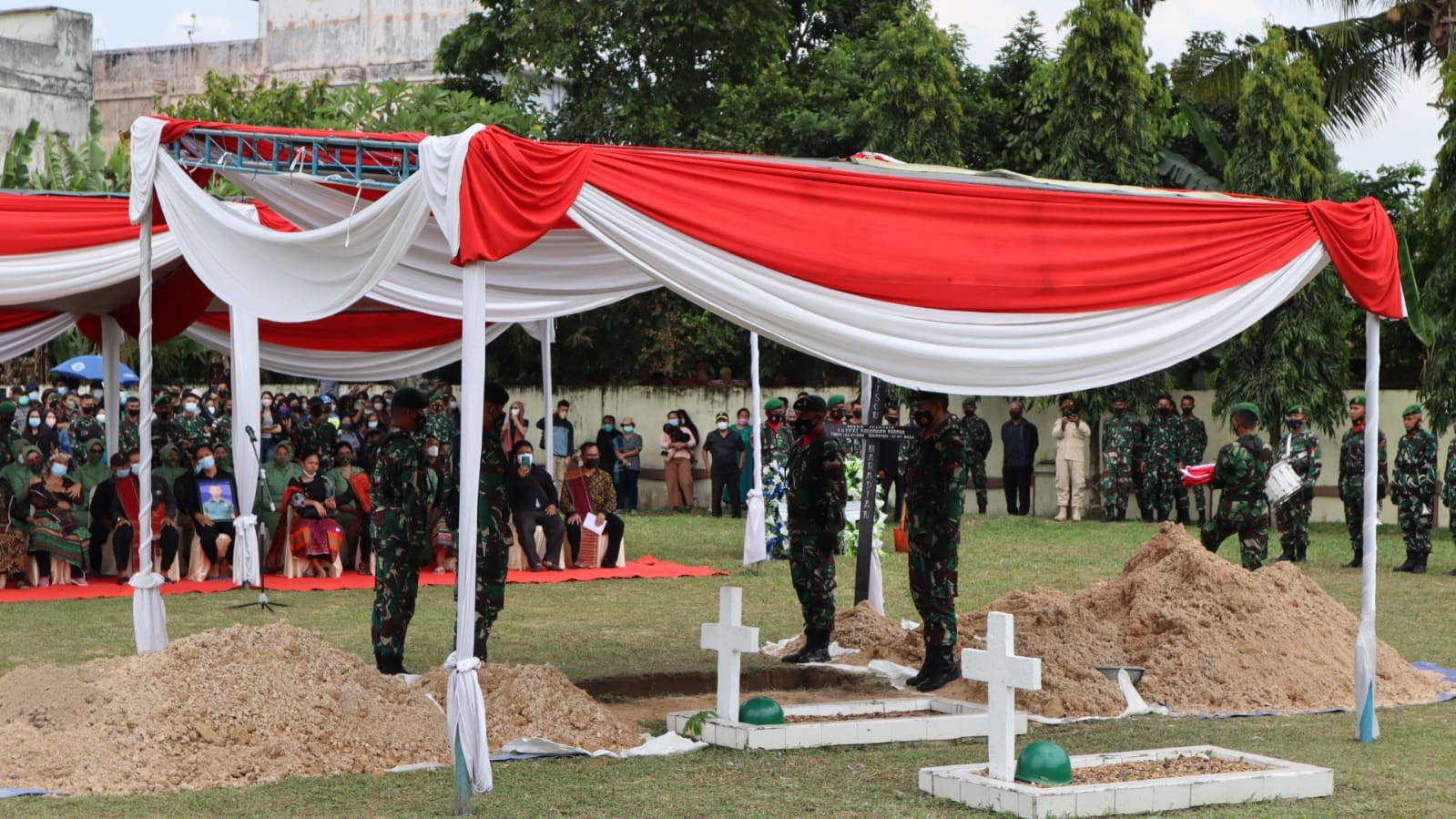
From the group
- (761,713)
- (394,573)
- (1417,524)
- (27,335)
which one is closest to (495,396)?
(394,573)

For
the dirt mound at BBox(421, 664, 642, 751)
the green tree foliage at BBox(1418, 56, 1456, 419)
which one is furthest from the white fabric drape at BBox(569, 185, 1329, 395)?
the green tree foliage at BBox(1418, 56, 1456, 419)

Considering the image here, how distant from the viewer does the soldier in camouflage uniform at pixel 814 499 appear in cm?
1053

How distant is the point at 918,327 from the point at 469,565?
2286 mm

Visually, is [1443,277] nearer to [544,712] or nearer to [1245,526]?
[1245,526]

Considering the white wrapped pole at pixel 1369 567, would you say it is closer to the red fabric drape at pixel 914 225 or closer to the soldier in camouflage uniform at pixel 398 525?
the red fabric drape at pixel 914 225

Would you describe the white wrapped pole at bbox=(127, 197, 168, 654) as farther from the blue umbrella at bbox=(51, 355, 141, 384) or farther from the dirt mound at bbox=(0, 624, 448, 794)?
the blue umbrella at bbox=(51, 355, 141, 384)

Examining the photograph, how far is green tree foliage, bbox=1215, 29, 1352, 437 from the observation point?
21.7m

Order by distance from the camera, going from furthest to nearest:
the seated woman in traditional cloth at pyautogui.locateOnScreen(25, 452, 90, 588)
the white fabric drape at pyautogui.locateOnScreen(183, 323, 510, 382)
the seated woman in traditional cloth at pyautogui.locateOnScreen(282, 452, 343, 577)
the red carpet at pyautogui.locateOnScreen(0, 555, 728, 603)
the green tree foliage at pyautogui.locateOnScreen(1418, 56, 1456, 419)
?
the green tree foliage at pyautogui.locateOnScreen(1418, 56, 1456, 419) → the seated woman in traditional cloth at pyautogui.locateOnScreen(282, 452, 343, 577) → the seated woman in traditional cloth at pyautogui.locateOnScreen(25, 452, 90, 588) → the red carpet at pyautogui.locateOnScreen(0, 555, 728, 603) → the white fabric drape at pyautogui.locateOnScreen(183, 323, 510, 382)

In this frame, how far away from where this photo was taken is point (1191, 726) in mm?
8953

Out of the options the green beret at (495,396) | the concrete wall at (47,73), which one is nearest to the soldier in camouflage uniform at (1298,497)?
the green beret at (495,396)

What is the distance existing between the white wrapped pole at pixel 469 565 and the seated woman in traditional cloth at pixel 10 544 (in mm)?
8951

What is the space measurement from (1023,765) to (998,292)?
7.11 feet

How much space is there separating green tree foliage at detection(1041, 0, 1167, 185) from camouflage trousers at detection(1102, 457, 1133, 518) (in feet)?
13.2

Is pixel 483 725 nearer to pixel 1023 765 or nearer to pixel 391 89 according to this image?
pixel 1023 765
